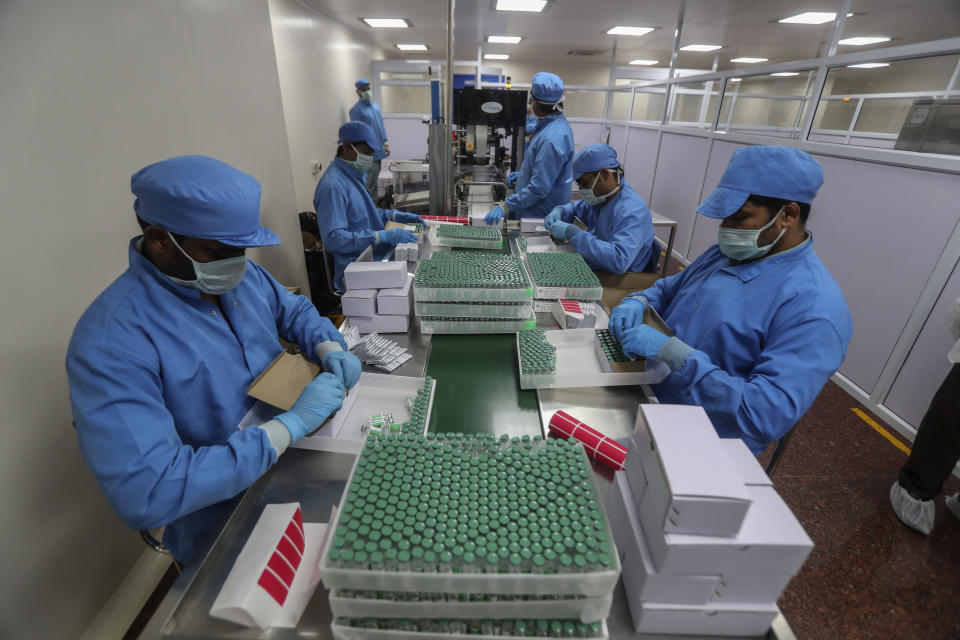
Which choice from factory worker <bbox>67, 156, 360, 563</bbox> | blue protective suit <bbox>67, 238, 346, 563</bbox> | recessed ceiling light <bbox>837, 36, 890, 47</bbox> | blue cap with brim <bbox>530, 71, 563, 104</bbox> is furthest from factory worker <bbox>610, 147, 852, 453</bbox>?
recessed ceiling light <bbox>837, 36, 890, 47</bbox>

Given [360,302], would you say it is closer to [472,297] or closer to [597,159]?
[472,297]

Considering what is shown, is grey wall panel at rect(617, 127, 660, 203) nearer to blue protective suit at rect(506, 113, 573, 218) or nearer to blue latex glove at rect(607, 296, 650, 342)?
blue protective suit at rect(506, 113, 573, 218)

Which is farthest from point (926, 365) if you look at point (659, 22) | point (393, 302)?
point (659, 22)

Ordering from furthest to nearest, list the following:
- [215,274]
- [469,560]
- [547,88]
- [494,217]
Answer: [547,88]
[494,217]
[215,274]
[469,560]

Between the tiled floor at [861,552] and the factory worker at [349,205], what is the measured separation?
8.52 ft

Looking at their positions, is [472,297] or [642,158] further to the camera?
[642,158]

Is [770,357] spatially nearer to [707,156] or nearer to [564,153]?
[564,153]

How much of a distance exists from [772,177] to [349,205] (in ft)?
8.01

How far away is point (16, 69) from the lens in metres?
1.24

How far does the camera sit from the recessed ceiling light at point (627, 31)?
17.1 ft

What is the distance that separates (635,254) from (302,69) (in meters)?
4.08

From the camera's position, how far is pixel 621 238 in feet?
7.81

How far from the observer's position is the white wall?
1242mm

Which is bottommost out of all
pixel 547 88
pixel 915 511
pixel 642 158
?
pixel 915 511
